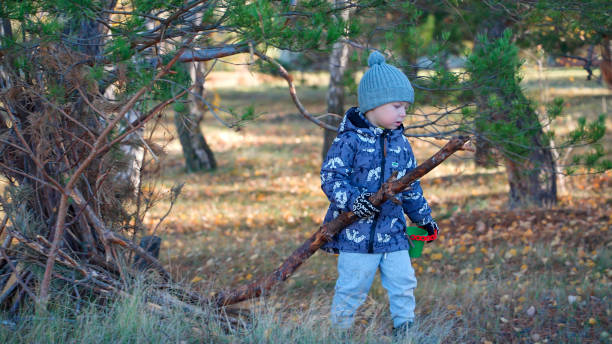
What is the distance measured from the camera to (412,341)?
3.21 m

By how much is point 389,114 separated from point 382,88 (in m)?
0.15

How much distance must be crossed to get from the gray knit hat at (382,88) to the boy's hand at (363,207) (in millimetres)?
572

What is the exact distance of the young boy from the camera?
3295 mm

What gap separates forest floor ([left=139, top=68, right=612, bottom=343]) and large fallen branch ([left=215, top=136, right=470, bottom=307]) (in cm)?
14

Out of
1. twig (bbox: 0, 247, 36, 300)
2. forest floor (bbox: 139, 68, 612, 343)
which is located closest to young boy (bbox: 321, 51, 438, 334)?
forest floor (bbox: 139, 68, 612, 343)

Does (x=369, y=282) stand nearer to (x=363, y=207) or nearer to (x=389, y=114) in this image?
(x=363, y=207)

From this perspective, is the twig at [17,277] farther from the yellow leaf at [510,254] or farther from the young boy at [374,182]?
the yellow leaf at [510,254]

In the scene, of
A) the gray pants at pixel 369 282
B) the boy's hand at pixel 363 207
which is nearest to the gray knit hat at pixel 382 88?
the boy's hand at pixel 363 207

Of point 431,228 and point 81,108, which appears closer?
point 431,228

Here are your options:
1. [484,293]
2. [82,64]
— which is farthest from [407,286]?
[82,64]

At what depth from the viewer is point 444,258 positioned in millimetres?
6266

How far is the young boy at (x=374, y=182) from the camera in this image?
329 centimetres

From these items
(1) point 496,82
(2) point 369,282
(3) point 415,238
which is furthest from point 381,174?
(1) point 496,82

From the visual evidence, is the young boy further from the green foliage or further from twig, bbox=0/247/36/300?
twig, bbox=0/247/36/300
